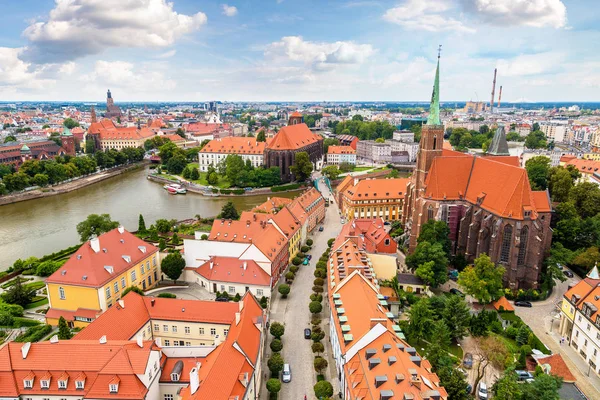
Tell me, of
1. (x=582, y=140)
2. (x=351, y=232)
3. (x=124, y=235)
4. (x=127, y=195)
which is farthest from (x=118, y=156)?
(x=582, y=140)

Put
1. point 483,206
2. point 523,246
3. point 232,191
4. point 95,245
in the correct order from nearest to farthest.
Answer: point 95,245 < point 523,246 < point 483,206 < point 232,191

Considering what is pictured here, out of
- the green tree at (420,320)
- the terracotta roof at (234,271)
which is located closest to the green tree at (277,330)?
the terracotta roof at (234,271)

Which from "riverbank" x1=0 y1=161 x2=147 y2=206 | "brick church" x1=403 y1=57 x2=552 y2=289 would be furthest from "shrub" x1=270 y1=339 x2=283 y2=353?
"riverbank" x1=0 y1=161 x2=147 y2=206

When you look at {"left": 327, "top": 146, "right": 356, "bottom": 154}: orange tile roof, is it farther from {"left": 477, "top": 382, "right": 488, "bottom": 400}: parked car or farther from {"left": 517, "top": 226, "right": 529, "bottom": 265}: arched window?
{"left": 477, "top": 382, "right": 488, "bottom": 400}: parked car

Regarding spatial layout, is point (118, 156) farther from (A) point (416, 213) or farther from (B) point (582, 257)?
(B) point (582, 257)

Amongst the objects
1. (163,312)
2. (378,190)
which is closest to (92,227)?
(163,312)

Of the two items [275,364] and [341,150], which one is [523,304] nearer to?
[275,364]
